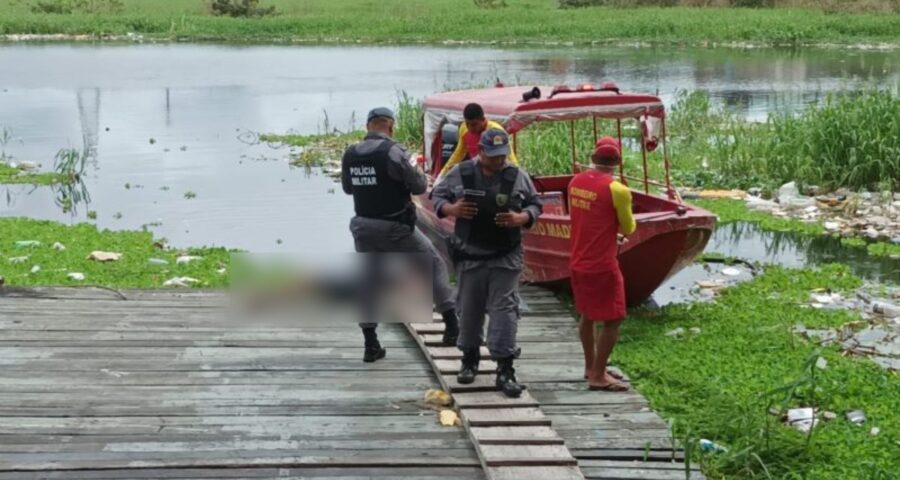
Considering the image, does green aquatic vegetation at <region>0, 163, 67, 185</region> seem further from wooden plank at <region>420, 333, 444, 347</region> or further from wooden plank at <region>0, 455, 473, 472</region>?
wooden plank at <region>0, 455, 473, 472</region>

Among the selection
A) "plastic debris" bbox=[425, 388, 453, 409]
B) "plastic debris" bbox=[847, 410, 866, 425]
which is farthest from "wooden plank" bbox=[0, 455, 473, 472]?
"plastic debris" bbox=[847, 410, 866, 425]

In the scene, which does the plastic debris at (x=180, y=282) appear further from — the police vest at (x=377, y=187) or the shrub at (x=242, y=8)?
the shrub at (x=242, y=8)

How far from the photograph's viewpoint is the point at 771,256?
14133mm

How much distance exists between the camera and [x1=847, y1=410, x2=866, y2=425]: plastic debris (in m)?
7.50

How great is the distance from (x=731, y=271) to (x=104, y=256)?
6704mm

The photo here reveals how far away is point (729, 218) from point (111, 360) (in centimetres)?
1022

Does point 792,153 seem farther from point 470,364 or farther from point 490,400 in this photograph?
point 490,400

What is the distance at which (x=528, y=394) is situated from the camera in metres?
6.87

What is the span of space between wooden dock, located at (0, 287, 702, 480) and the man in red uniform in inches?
11.5

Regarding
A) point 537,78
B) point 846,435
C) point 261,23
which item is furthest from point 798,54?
point 846,435

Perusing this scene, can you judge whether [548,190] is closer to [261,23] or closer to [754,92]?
[754,92]

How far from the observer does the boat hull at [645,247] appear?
10250mm

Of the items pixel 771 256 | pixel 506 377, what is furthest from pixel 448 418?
pixel 771 256

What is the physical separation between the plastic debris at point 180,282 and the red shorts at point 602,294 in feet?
16.9
